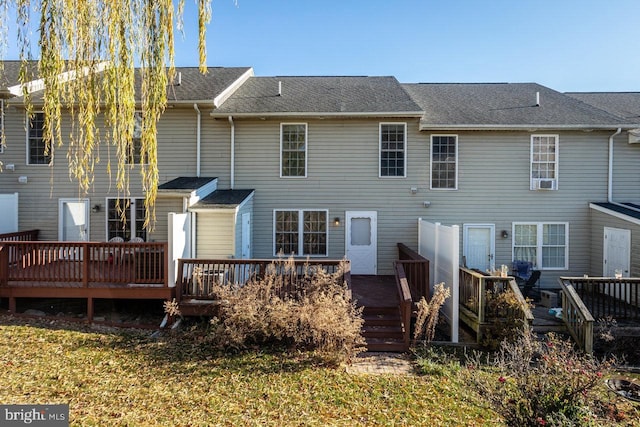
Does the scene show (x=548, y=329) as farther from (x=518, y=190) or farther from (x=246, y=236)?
(x=246, y=236)

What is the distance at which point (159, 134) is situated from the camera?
10359mm

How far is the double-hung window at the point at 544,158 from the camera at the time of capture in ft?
34.6

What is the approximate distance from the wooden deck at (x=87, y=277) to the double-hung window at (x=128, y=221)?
8.36 ft

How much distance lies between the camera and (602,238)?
10008mm

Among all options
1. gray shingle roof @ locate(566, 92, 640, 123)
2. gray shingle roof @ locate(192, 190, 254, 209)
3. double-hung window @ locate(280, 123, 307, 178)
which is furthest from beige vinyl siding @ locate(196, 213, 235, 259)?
gray shingle roof @ locate(566, 92, 640, 123)

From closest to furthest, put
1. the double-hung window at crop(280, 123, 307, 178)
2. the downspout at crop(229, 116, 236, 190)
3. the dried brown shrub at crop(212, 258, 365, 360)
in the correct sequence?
the dried brown shrub at crop(212, 258, 365, 360)
the downspout at crop(229, 116, 236, 190)
the double-hung window at crop(280, 123, 307, 178)

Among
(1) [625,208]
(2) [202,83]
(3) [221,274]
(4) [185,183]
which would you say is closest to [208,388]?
(3) [221,274]

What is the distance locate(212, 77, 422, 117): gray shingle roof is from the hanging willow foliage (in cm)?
466

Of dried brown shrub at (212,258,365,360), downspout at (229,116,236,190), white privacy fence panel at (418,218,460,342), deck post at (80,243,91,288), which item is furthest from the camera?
downspout at (229,116,236,190)

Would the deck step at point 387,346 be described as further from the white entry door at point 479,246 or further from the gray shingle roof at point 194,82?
the gray shingle roof at point 194,82

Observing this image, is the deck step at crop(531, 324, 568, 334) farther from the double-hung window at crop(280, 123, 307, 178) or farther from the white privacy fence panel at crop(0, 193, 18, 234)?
the white privacy fence panel at crop(0, 193, 18, 234)

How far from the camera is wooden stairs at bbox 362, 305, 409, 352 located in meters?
6.54

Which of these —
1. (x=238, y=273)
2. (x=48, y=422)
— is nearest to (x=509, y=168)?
(x=238, y=273)

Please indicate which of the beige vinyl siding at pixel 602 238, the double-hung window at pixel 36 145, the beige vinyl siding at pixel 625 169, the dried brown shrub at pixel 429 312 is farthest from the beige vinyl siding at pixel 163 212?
the beige vinyl siding at pixel 625 169
